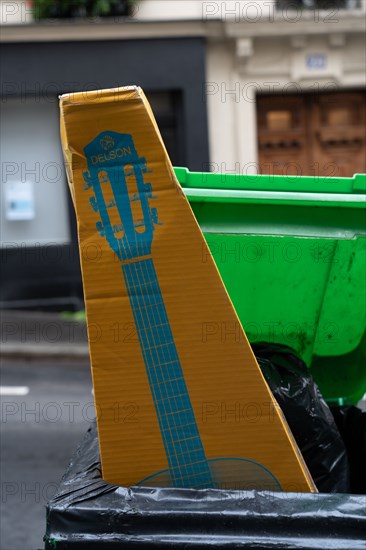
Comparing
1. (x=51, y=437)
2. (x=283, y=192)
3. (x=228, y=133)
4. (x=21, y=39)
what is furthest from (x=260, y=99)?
(x=283, y=192)

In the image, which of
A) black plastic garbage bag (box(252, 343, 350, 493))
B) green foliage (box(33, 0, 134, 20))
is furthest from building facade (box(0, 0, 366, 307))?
black plastic garbage bag (box(252, 343, 350, 493))

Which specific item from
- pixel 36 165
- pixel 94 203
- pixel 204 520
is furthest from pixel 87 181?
pixel 36 165

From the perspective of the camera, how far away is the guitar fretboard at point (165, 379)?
75.3 inches

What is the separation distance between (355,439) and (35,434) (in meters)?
3.77

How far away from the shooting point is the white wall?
37.3 feet

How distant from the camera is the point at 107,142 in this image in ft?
6.07

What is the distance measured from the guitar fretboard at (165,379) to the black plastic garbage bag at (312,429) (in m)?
0.54

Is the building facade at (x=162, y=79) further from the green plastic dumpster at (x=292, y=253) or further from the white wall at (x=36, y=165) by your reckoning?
the green plastic dumpster at (x=292, y=253)

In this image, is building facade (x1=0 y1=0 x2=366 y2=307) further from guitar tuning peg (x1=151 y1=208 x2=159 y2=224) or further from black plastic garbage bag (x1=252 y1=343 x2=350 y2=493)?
guitar tuning peg (x1=151 y1=208 x2=159 y2=224)

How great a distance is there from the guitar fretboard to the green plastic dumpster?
886mm

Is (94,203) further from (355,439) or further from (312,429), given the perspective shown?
(355,439)

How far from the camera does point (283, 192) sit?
9.50 feet

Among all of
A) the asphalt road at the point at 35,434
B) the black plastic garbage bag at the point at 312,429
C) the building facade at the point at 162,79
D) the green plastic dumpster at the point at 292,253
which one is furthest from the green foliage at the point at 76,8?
the black plastic garbage bag at the point at 312,429

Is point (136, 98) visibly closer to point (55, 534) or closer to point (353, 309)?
point (55, 534)
